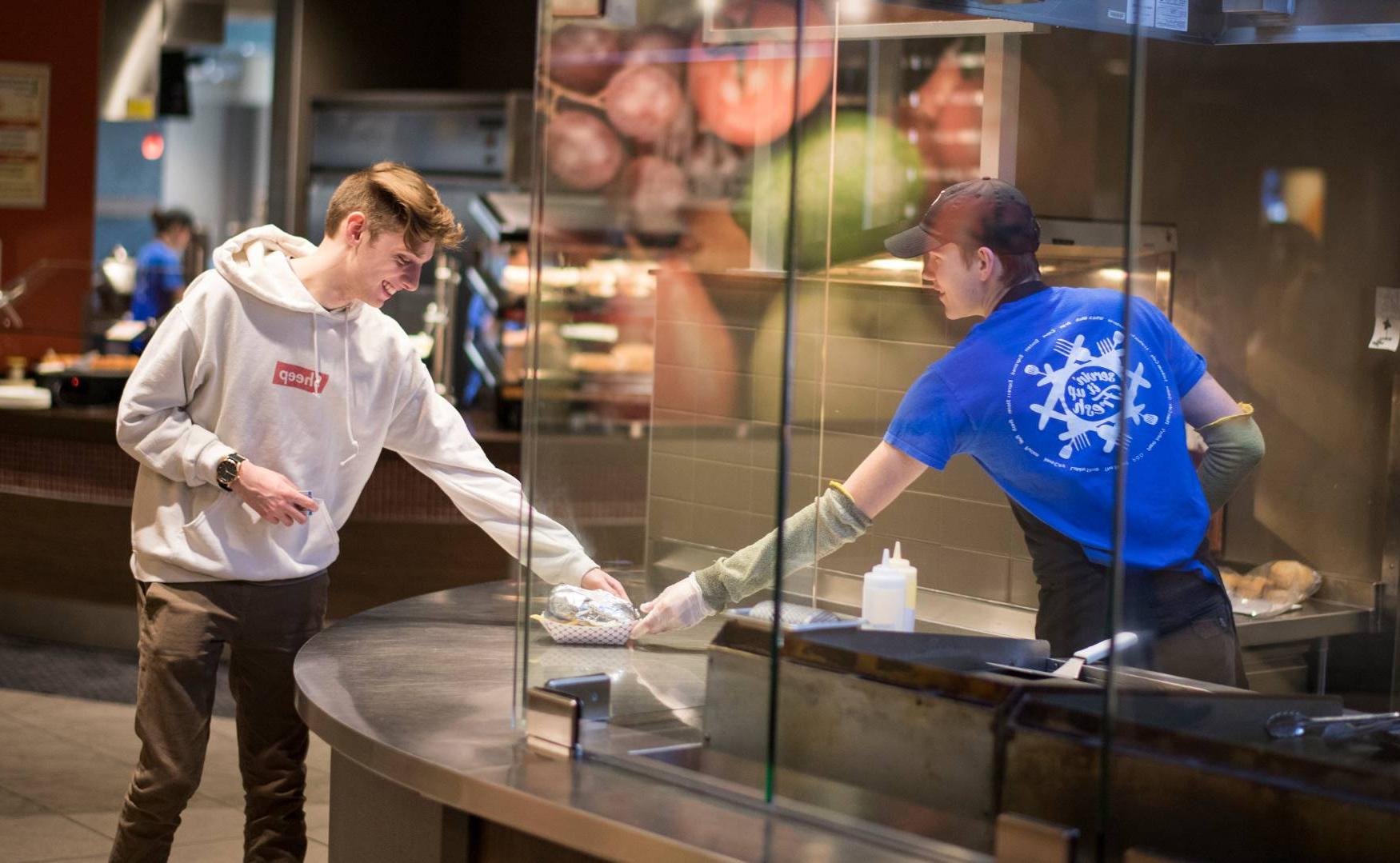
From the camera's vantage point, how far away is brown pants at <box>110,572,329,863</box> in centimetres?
254

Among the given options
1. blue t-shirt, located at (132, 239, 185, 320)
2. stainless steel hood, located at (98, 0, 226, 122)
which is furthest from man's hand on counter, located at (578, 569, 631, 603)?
stainless steel hood, located at (98, 0, 226, 122)

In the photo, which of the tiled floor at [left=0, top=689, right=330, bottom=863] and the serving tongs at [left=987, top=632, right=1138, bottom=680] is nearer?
the serving tongs at [left=987, top=632, right=1138, bottom=680]

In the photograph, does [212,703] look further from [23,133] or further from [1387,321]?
[23,133]

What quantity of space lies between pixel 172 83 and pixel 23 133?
84cm

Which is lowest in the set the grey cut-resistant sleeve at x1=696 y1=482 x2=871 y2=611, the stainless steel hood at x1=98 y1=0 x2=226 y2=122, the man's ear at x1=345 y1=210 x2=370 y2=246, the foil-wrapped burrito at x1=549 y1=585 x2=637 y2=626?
the foil-wrapped burrito at x1=549 y1=585 x2=637 y2=626

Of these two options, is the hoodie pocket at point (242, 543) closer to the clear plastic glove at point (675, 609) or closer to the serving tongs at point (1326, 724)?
the clear plastic glove at point (675, 609)

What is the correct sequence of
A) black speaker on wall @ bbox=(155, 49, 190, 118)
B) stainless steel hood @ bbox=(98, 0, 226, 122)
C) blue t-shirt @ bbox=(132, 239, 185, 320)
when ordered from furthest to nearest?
black speaker on wall @ bbox=(155, 49, 190, 118) < stainless steel hood @ bbox=(98, 0, 226, 122) < blue t-shirt @ bbox=(132, 239, 185, 320)

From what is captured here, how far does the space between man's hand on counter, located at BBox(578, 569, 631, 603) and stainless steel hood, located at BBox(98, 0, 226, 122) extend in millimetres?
7041

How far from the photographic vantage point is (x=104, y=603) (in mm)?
5617

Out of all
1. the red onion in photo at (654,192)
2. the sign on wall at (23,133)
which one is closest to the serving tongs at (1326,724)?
the red onion in photo at (654,192)

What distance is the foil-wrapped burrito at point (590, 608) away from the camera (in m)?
2.02

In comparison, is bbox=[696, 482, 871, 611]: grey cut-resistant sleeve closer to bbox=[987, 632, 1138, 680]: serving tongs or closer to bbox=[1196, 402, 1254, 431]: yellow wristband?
bbox=[987, 632, 1138, 680]: serving tongs

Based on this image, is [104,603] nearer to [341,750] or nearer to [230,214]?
[341,750]

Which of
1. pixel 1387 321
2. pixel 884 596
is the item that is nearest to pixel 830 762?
pixel 884 596
